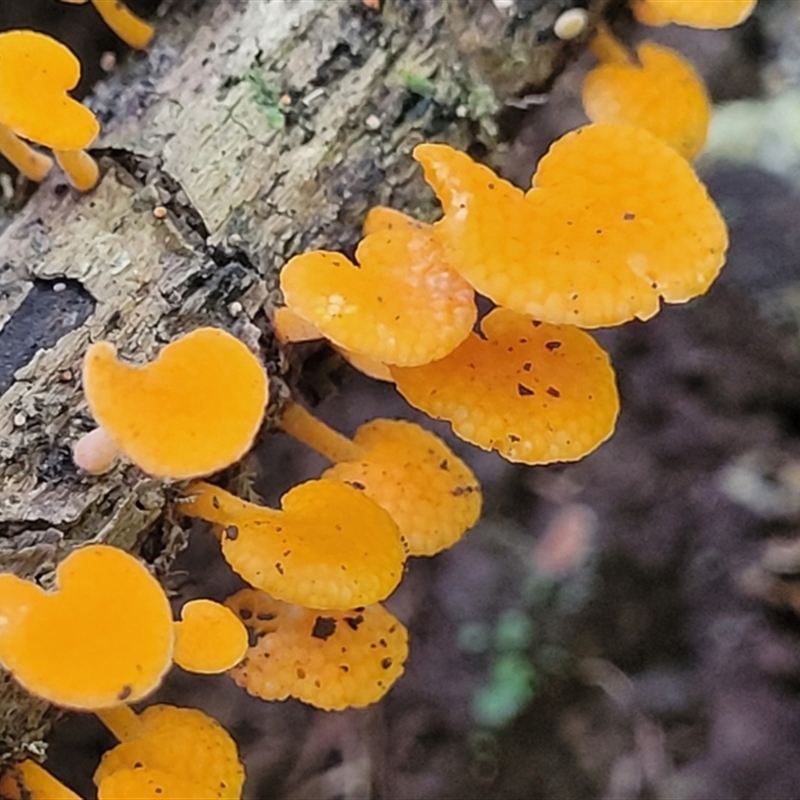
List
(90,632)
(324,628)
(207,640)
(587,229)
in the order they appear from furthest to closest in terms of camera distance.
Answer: (324,628)
(587,229)
(207,640)
(90,632)

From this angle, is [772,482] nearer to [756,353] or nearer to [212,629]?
[756,353]

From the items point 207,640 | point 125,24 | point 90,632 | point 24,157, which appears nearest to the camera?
point 90,632

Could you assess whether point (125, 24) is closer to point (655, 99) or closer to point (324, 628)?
point (655, 99)

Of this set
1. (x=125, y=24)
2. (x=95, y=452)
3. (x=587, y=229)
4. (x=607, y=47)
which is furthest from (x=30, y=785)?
(x=607, y=47)

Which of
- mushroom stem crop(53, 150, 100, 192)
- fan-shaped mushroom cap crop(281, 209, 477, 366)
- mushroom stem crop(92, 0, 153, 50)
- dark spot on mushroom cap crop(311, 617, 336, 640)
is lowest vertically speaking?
dark spot on mushroom cap crop(311, 617, 336, 640)

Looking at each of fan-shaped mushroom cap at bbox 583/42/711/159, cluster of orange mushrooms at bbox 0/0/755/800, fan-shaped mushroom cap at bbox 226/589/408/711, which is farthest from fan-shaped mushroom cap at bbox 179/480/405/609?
fan-shaped mushroom cap at bbox 583/42/711/159

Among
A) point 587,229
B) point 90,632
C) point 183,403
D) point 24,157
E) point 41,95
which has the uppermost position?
point 41,95

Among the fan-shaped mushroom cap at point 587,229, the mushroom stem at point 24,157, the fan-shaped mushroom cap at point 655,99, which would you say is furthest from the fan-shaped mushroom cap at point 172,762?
the fan-shaped mushroom cap at point 655,99

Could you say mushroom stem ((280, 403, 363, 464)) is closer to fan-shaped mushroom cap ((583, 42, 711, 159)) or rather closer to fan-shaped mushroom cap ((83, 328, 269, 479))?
fan-shaped mushroom cap ((83, 328, 269, 479))
